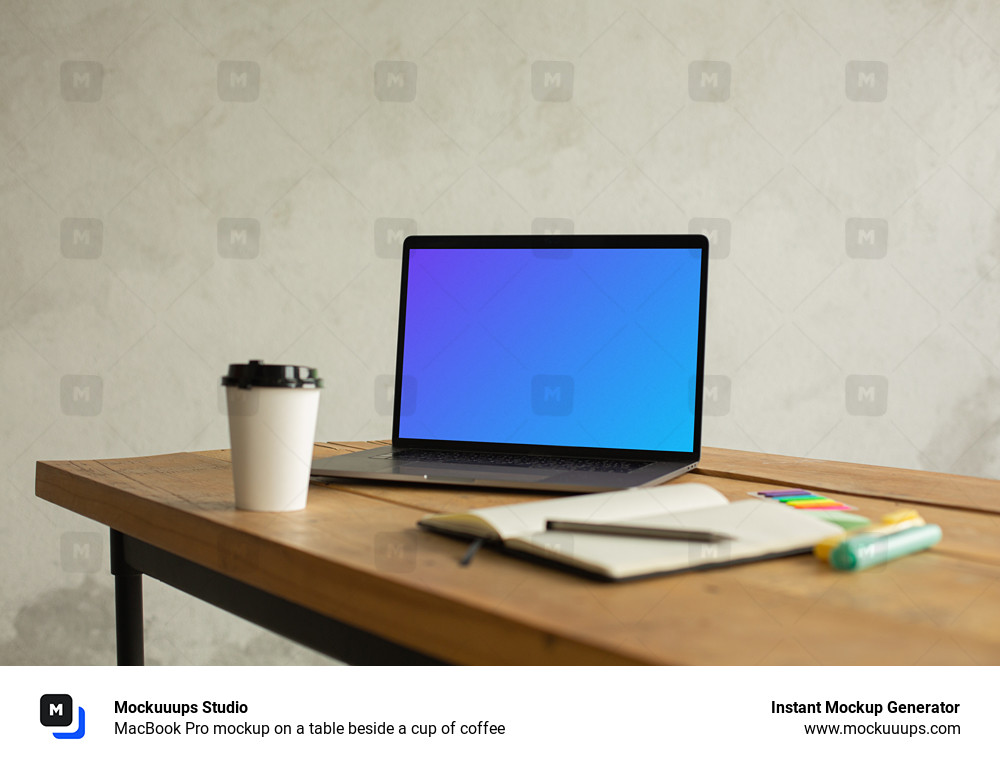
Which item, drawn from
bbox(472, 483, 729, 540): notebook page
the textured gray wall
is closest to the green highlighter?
bbox(472, 483, 729, 540): notebook page

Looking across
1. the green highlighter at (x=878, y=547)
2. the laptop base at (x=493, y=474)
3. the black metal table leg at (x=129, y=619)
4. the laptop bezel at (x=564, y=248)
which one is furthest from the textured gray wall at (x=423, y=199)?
the green highlighter at (x=878, y=547)

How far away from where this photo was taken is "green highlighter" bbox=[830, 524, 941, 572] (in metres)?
0.56

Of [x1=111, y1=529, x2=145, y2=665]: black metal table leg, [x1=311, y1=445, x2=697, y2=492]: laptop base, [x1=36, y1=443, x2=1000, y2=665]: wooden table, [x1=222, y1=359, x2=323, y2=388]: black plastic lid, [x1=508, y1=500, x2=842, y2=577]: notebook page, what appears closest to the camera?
[x1=36, y1=443, x2=1000, y2=665]: wooden table

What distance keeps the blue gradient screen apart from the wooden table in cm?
18

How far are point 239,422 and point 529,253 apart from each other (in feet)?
1.67

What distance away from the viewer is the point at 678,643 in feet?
1.39

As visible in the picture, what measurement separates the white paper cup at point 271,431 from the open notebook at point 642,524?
0.15 metres

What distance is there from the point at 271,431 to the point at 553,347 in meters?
0.46

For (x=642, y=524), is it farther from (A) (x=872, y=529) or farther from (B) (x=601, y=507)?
(A) (x=872, y=529)

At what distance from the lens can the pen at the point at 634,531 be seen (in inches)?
23.0

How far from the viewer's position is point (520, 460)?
1.03 metres

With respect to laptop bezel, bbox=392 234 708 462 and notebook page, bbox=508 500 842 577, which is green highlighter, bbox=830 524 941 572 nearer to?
notebook page, bbox=508 500 842 577
